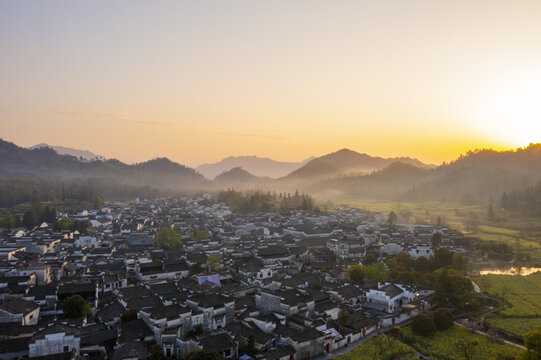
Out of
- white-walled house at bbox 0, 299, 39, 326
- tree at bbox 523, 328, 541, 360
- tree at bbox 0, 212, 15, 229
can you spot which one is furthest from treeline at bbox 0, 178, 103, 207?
tree at bbox 523, 328, 541, 360

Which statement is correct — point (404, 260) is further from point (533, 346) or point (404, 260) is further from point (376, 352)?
point (533, 346)

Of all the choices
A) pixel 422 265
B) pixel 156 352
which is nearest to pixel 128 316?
pixel 156 352

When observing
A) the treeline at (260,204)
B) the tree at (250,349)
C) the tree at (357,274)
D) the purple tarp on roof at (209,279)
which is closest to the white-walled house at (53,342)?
the tree at (250,349)

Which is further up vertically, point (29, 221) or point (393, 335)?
point (29, 221)

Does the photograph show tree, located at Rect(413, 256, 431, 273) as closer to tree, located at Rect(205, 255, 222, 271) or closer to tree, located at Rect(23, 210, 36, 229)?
tree, located at Rect(205, 255, 222, 271)

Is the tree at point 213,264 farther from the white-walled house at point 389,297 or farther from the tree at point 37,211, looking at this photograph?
the tree at point 37,211
